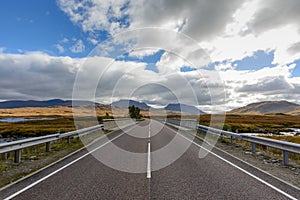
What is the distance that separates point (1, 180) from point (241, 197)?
6695 mm

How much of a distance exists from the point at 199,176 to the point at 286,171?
11.3 ft

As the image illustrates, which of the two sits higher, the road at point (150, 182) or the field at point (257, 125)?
the road at point (150, 182)

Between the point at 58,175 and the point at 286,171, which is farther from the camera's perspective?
the point at 286,171

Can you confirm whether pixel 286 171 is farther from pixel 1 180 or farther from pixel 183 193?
pixel 1 180

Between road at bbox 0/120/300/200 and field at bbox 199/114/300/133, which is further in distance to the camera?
field at bbox 199/114/300/133

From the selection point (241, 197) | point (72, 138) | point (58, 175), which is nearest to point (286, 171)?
point (241, 197)

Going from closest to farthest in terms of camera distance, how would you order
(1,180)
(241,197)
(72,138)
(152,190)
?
(241,197)
(152,190)
(1,180)
(72,138)

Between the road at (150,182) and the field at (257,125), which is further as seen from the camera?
the field at (257,125)

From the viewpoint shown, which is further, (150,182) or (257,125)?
(257,125)

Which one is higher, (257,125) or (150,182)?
(150,182)

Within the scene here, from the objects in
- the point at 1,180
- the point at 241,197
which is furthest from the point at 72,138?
the point at 241,197

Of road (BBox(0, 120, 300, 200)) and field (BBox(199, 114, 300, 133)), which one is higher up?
road (BBox(0, 120, 300, 200))

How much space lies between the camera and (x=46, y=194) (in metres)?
5.79

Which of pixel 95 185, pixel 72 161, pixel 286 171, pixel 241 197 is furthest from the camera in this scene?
pixel 72 161
